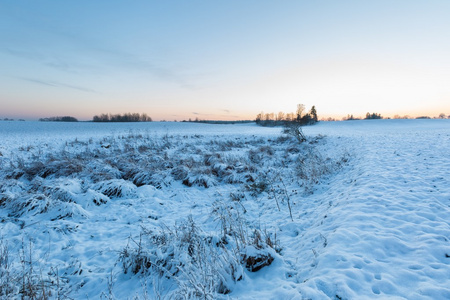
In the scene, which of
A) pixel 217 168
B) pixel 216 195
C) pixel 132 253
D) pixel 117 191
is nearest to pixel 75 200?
pixel 117 191

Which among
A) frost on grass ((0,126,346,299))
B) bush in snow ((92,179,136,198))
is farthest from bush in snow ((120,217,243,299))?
bush in snow ((92,179,136,198))

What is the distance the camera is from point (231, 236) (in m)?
4.89

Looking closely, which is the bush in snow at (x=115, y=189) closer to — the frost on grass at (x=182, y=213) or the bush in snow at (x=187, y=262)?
the frost on grass at (x=182, y=213)

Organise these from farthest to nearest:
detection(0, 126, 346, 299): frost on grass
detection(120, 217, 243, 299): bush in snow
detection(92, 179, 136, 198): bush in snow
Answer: detection(92, 179, 136, 198): bush in snow < detection(0, 126, 346, 299): frost on grass < detection(120, 217, 243, 299): bush in snow

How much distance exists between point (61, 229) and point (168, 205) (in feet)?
9.60

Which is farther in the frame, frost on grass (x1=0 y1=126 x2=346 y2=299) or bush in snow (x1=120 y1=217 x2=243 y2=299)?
frost on grass (x1=0 y1=126 x2=346 y2=299)

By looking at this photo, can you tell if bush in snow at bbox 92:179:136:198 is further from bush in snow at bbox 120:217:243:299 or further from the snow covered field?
bush in snow at bbox 120:217:243:299

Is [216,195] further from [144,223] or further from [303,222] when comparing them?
[303,222]

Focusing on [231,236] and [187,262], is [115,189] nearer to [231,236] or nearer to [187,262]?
[231,236]

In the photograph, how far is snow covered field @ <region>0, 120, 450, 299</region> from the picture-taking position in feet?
10.1

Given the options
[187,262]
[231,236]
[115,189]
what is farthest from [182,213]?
[187,262]

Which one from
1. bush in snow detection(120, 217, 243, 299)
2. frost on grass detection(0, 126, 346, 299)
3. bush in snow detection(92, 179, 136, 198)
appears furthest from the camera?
bush in snow detection(92, 179, 136, 198)

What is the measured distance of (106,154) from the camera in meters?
14.0

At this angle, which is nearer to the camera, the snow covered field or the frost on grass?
the snow covered field
